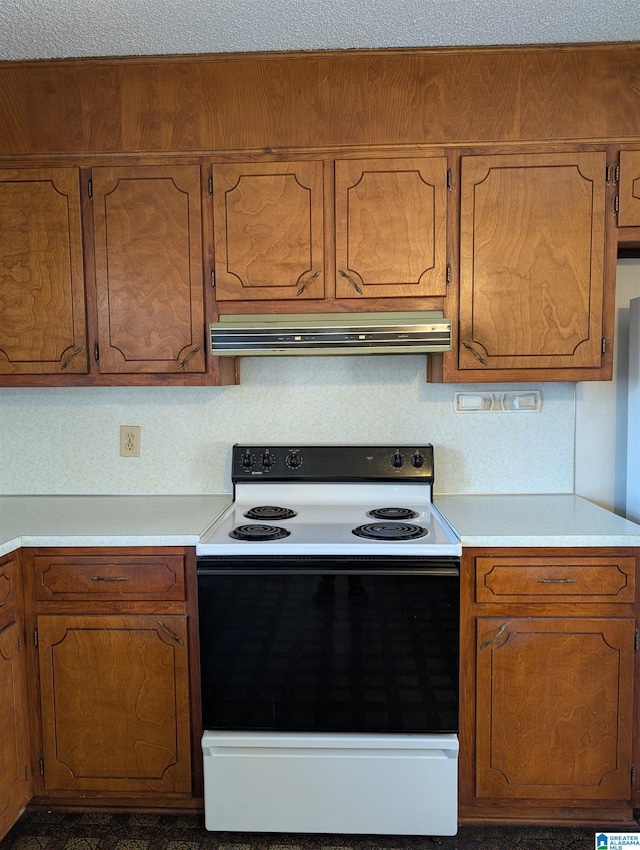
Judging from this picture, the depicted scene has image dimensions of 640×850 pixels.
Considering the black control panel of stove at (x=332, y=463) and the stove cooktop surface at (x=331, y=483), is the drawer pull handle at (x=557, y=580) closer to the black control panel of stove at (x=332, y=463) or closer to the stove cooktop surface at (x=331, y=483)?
the stove cooktop surface at (x=331, y=483)

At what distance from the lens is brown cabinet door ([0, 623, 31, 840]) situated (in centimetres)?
178

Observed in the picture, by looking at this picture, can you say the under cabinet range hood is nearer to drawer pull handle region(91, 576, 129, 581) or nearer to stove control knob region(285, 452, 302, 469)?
stove control knob region(285, 452, 302, 469)

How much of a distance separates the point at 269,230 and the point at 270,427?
80cm

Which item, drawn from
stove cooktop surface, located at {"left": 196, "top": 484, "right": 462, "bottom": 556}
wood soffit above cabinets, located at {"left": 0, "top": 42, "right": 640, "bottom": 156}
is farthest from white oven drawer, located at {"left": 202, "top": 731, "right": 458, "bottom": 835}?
wood soffit above cabinets, located at {"left": 0, "top": 42, "right": 640, "bottom": 156}

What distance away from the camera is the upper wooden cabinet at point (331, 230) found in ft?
6.73

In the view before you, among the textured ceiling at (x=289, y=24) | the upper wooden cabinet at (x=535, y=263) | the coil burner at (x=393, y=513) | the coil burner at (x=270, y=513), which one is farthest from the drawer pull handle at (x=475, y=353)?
the textured ceiling at (x=289, y=24)

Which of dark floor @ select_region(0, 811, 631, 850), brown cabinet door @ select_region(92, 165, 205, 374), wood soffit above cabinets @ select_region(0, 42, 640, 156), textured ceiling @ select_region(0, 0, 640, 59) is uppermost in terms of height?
textured ceiling @ select_region(0, 0, 640, 59)

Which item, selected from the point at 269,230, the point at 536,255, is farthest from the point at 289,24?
the point at 536,255

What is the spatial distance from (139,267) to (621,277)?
190cm

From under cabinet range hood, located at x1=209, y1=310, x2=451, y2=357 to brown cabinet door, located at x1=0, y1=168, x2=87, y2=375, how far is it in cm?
56

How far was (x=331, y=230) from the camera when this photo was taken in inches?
81.7

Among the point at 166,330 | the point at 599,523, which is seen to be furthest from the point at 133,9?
the point at 599,523

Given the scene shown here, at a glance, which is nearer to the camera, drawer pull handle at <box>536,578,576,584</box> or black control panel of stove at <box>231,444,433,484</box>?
drawer pull handle at <box>536,578,576,584</box>

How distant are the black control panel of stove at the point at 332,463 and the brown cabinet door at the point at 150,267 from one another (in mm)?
459
